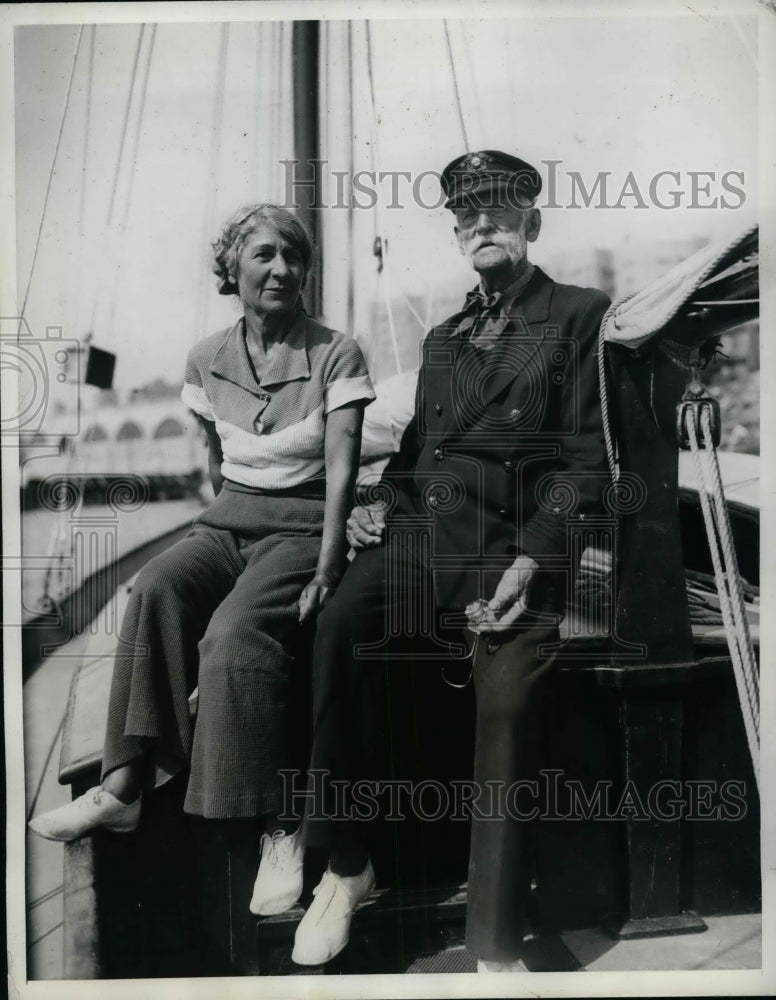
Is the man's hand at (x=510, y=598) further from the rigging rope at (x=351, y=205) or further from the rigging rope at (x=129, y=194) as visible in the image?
the rigging rope at (x=129, y=194)

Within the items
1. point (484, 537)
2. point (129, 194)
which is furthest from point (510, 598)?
point (129, 194)

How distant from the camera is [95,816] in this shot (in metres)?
2.41

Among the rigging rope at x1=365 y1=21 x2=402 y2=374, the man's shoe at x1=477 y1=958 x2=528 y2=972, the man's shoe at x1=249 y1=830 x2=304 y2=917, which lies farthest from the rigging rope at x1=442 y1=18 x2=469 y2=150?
the man's shoe at x1=477 y1=958 x2=528 y2=972

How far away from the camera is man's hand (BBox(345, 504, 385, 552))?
247cm

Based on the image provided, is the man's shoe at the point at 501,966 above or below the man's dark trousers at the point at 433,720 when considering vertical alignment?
below

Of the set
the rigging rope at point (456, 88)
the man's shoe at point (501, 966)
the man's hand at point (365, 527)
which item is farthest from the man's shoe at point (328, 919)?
the rigging rope at point (456, 88)

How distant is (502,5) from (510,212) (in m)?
0.56

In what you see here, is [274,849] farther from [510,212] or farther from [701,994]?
[510,212]

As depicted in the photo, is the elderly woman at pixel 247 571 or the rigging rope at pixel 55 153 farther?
the rigging rope at pixel 55 153

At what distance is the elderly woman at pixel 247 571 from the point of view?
2.37 meters

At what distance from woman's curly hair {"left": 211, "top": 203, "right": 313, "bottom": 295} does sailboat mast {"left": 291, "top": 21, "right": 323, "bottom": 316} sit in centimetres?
3

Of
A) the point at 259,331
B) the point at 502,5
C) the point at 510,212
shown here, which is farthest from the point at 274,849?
the point at 502,5

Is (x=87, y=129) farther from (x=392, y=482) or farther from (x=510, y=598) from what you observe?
(x=510, y=598)

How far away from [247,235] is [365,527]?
2.74 feet
